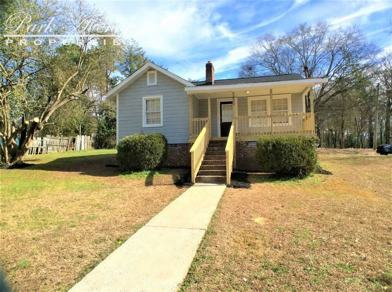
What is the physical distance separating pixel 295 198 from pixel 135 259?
17.0ft

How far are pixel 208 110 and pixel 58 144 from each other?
16.4 metres

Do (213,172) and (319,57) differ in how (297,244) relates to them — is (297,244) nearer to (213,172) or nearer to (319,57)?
(213,172)

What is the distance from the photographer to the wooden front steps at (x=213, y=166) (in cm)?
1074

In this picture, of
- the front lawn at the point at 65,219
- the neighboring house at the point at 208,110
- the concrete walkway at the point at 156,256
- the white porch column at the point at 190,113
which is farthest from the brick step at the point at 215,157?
the concrete walkway at the point at 156,256

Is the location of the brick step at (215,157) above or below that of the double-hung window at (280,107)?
below

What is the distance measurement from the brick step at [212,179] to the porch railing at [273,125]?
11.8 feet

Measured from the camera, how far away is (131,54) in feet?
127

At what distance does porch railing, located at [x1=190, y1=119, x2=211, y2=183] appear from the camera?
410 inches

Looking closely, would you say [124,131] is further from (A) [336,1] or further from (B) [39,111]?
(A) [336,1]

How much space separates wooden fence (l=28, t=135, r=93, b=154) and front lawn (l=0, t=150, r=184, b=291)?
1130 cm

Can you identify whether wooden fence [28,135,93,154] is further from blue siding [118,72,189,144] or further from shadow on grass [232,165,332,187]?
shadow on grass [232,165,332,187]

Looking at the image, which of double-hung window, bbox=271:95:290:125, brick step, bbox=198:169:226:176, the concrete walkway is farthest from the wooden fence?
the concrete walkway

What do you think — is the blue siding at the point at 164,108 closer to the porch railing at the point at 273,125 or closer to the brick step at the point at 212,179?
the porch railing at the point at 273,125

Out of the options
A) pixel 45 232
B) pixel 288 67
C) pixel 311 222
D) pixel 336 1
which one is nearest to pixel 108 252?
pixel 45 232
